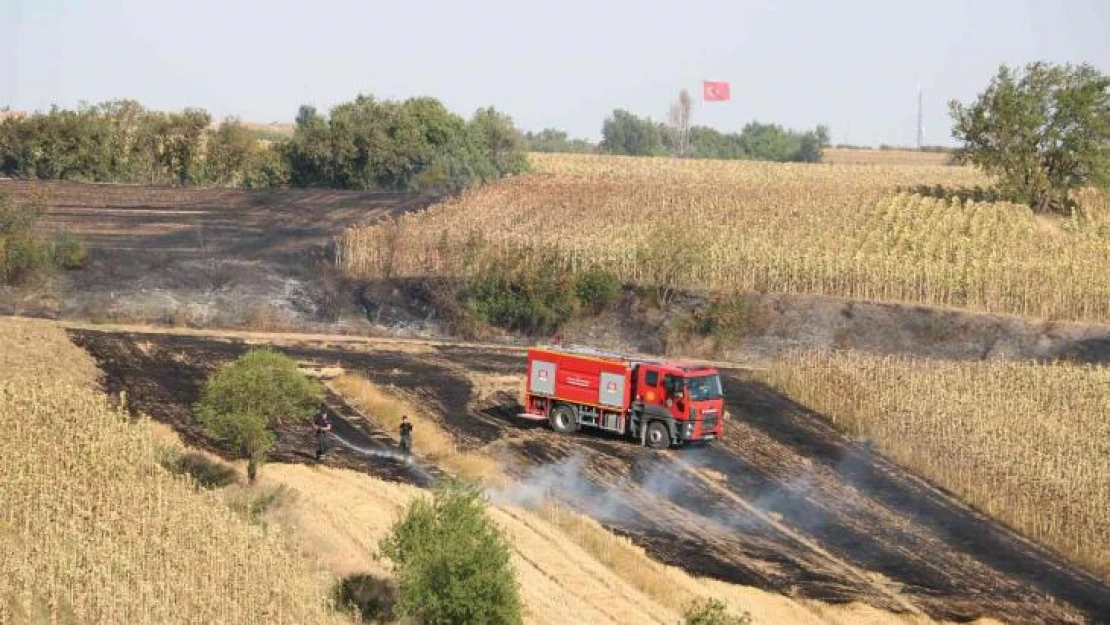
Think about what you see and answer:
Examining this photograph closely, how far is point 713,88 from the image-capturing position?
147 metres

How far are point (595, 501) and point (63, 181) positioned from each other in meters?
57.6

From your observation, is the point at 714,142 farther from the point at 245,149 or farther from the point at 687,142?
the point at 245,149

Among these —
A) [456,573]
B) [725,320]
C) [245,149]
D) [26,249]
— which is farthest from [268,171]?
[456,573]

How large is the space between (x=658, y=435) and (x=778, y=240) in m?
28.1

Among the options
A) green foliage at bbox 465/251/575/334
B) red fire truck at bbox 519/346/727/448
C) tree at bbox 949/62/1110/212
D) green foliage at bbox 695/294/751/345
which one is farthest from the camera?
tree at bbox 949/62/1110/212

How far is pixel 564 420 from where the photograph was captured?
46375 mm

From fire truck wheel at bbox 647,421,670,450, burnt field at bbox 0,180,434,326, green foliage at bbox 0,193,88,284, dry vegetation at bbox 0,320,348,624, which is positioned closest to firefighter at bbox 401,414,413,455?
fire truck wheel at bbox 647,421,670,450

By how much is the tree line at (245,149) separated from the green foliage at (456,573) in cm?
6422

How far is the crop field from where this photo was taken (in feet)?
206

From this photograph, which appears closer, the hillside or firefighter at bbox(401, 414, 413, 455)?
the hillside

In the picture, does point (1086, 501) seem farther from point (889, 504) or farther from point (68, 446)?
point (68, 446)

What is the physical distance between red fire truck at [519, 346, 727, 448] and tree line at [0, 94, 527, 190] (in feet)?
153

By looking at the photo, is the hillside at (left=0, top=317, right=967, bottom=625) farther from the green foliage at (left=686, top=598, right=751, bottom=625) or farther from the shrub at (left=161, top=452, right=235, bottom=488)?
the green foliage at (left=686, top=598, right=751, bottom=625)

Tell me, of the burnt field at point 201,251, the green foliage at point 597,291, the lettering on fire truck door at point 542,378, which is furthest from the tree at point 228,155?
the lettering on fire truck door at point 542,378
